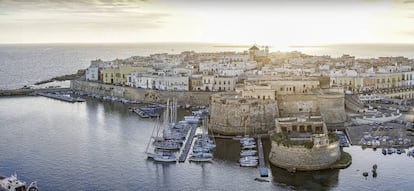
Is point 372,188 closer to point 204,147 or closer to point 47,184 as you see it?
point 204,147

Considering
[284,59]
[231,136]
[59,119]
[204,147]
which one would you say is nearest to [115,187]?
[204,147]

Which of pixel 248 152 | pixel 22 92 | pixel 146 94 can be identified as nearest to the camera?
pixel 248 152

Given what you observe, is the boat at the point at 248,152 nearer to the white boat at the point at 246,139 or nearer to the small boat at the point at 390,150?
the white boat at the point at 246,139

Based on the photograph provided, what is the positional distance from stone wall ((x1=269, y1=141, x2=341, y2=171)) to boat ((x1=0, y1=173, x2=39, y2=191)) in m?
7.28

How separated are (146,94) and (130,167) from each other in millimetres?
15608

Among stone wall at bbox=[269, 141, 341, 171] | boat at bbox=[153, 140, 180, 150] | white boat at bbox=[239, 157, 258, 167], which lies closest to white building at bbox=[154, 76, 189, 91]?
boat at bbox=[153, 140, 180, 150]

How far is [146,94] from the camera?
109ft

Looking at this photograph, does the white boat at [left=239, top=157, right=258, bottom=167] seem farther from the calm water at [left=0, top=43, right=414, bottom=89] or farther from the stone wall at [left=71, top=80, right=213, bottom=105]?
the calm water at [left=0, top=43, right=414, bottom=89]

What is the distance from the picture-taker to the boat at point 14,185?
15.0 meters

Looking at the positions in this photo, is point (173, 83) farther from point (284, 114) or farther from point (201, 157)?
point (201, 157)

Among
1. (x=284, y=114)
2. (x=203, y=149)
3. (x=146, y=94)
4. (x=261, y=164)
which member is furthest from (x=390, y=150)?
(x=146, y=94)

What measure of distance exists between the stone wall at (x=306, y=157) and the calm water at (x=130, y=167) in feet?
0.92

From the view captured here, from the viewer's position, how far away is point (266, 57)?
45562 millimetres

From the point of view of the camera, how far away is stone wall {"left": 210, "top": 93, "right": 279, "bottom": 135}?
22.4 metres
